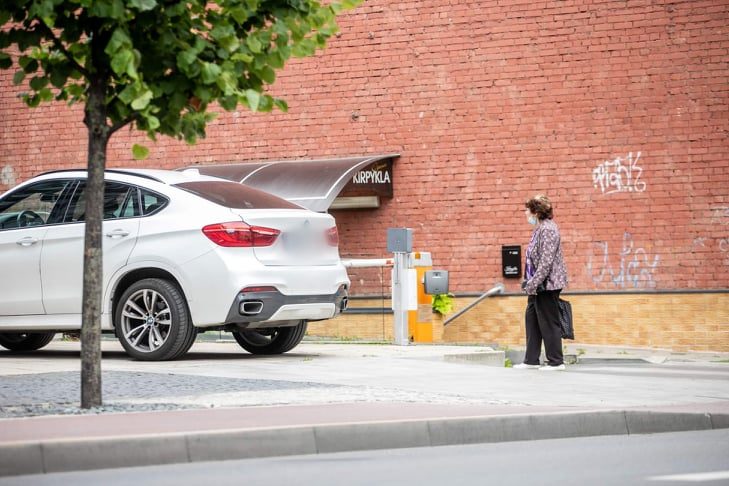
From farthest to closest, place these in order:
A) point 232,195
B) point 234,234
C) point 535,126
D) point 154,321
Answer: point 535,126
point 232,195
point 154,321
point 234,234

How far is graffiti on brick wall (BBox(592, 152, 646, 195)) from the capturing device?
19234 millimetres

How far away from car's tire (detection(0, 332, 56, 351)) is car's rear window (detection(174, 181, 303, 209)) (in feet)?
10.4

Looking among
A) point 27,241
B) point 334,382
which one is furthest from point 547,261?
point 27,241

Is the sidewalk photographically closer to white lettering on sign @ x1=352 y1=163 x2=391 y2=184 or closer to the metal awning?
the metal awning

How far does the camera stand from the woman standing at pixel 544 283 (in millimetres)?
13281

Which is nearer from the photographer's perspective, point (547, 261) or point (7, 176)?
point (547, 261)

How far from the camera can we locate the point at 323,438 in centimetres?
756

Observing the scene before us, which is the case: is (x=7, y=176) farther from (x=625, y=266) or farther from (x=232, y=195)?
(x=232, y=195)

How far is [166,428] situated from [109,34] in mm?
2682

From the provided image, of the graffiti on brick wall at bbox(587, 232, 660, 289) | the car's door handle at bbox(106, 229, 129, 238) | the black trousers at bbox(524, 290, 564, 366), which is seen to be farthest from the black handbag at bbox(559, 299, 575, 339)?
the graffiti on brick wall at bbox(587, 232, 660, 289)

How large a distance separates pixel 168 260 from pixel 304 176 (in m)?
8.08

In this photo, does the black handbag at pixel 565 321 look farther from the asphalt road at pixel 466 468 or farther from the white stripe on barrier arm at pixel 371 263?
the asphalt road at pixel 466 468

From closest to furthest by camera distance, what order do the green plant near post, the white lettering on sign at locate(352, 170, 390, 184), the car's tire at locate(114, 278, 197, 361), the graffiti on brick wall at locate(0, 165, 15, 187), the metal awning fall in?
the car's tire at locate(114, 278, 197, 361) → the green plant near post → the metal awning → the white lettering on sign at locate(352, 170, 390, 184) → the graffiti on brick wall at locate(0, 165, 15, 187)

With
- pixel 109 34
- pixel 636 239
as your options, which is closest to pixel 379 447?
pixel 109 34
